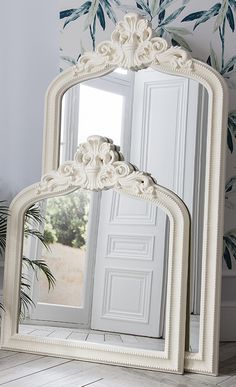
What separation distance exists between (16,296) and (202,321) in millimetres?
748

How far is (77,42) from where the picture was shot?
2592 mm

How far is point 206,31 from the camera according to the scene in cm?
245

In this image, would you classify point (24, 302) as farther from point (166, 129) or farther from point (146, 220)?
point (166, 129)

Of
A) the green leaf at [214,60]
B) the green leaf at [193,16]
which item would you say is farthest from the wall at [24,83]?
the green leaf at [214,60]

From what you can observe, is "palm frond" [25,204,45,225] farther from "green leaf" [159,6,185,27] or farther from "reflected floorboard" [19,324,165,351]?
"green leaf" [159,6,185,27]

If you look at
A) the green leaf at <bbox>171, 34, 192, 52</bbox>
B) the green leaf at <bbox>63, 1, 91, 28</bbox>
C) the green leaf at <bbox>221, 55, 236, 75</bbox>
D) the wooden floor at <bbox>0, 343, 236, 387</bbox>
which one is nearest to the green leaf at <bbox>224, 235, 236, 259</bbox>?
the wooden floor at <bbox>0, 343, 236, 387</bbox>

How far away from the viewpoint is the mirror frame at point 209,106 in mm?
1970

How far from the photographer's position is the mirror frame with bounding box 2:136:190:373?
198 cm

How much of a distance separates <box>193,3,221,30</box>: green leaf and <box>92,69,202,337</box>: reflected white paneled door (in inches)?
19.2

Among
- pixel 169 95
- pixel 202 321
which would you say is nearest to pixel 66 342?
pixel 202 321

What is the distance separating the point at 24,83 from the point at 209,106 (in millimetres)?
1012

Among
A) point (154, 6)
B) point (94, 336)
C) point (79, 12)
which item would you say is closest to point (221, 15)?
point (154, 6)

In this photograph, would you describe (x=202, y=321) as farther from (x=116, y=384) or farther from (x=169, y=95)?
(x=169, y=95)

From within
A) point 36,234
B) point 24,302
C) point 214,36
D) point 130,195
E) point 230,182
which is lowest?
point 24,302
